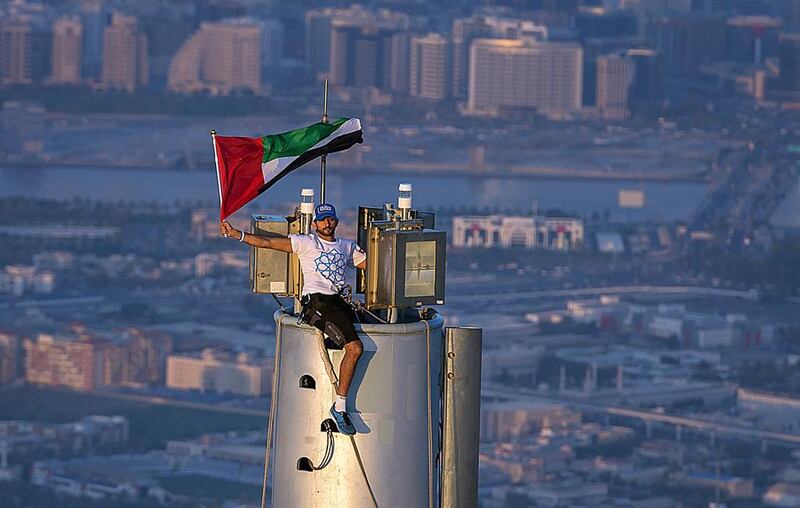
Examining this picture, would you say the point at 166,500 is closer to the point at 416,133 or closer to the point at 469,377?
the point at 469,377

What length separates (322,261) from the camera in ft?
15.5

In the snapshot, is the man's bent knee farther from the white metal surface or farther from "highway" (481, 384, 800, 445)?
"highway" (481, 384, 800, 445)

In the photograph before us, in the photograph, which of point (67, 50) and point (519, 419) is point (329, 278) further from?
point (67, 50)

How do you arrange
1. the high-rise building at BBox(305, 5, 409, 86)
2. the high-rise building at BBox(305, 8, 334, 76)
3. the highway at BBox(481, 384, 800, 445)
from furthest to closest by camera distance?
→ the high-rise building at BBox(305, 8, 334, 76), the high-rise building at BBox(305, 5, 409, 86), the highway at BBox(481, 384, 800, 445)

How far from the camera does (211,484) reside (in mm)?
34625

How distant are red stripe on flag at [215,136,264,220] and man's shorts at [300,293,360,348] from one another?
0.20 meters

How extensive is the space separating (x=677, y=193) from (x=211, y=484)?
102ft

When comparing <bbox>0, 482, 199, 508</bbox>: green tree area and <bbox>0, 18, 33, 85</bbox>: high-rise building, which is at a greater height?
<bbox>0, 18, 33, 85</bbox>: high-rise building

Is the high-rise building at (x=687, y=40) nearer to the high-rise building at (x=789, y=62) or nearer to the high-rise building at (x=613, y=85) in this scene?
the high-rise building at (x=613, y=85)

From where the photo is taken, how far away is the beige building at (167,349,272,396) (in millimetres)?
41219

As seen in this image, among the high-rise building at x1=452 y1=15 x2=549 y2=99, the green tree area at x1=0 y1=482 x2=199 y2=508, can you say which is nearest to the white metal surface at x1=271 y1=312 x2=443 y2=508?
the green tree area at x1=0 y1=482 x2=199 y2=508

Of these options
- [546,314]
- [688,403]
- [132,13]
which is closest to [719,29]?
[132,13]

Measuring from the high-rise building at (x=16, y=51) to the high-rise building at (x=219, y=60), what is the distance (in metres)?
3.33

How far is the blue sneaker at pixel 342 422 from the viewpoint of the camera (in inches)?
181
